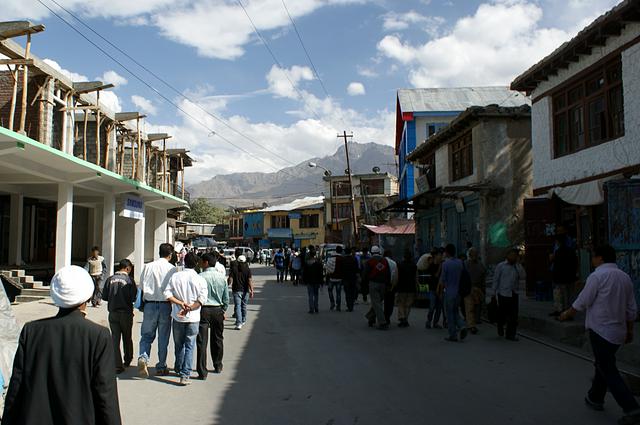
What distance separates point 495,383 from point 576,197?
740cm

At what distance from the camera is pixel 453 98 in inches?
1467

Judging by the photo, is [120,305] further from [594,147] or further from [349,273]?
[594,147]

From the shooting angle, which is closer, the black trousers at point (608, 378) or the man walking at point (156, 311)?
the black trousers at point (608, 378)

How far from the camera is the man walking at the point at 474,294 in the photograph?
11523 mm

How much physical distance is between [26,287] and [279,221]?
2113 inches

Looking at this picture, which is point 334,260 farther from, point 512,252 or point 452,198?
point 452,198

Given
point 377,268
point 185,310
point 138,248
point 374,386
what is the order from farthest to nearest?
point 138,248
point 377,268
point 185,310
point 374,386

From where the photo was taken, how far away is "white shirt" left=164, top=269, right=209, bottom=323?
24.1 ft

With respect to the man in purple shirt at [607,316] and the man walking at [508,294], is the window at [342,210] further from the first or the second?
the man in purple shirt at [607,316]

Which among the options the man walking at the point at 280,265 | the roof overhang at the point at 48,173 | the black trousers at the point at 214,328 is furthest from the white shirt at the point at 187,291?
the man walking at the point at 280,265

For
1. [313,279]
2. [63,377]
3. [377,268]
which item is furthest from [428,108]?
[63,377]

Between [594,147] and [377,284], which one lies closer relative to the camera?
[377,284]

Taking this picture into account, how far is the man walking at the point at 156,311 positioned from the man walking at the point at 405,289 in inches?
246

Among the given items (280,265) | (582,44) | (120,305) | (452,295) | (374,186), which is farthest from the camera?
(374,186)
